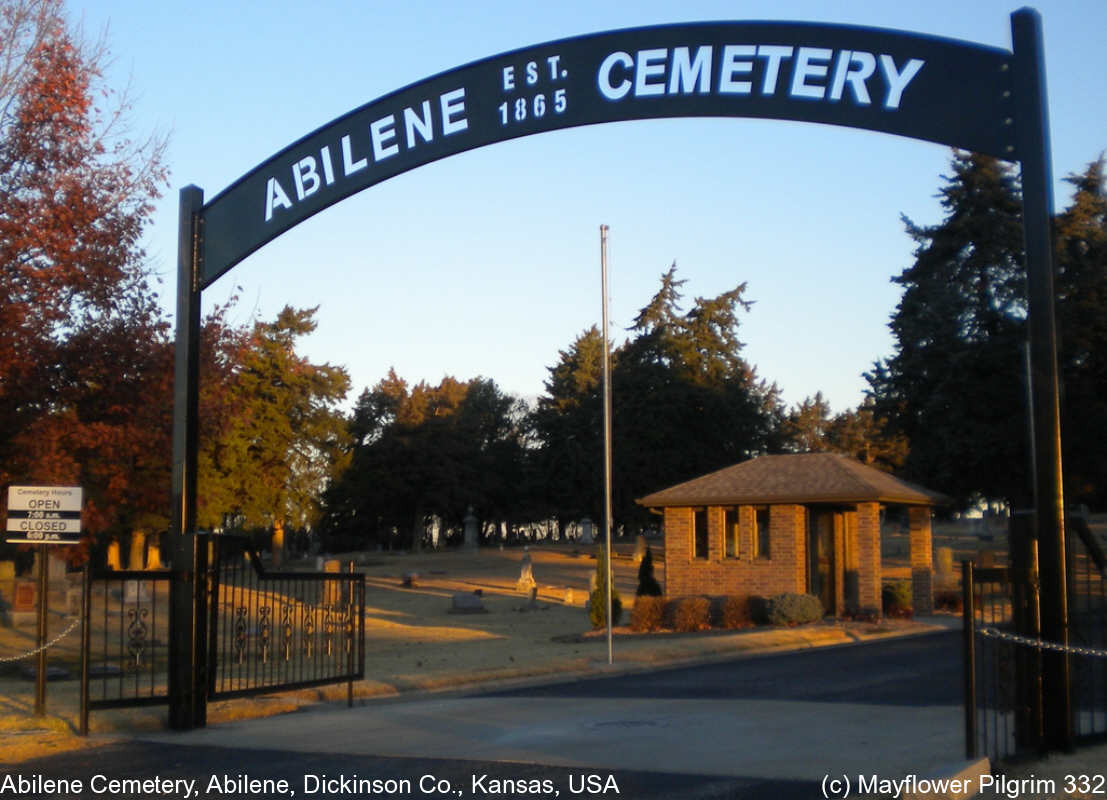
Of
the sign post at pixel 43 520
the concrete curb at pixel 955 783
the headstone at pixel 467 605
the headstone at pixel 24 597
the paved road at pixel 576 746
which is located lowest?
the headstone at pixel 467 605

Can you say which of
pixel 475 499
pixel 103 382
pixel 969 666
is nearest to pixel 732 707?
pixel 969 666

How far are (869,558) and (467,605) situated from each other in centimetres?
1254

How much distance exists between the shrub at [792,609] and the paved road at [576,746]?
14084 millimetres

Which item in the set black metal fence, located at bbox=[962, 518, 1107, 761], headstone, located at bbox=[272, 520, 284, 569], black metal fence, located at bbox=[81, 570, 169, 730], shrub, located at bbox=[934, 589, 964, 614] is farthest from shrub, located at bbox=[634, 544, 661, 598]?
headstone, located at bbox=[272, 520, 284, 569]

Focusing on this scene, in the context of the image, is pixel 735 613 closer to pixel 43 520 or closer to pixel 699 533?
pixel 699 533

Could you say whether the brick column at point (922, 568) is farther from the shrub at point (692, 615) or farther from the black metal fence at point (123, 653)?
the black metal fence at point (123, 653)

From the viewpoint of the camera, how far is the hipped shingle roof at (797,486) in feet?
99.1

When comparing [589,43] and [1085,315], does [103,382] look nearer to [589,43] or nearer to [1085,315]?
[589,43]

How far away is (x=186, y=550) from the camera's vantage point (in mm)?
10703

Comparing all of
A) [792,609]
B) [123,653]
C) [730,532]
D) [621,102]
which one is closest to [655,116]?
[621,102]

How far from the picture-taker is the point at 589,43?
32.8 feet

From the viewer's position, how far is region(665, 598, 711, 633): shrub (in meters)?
29.2

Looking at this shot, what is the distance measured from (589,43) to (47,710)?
330 inches

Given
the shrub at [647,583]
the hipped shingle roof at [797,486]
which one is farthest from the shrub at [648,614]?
the shrub at [647,583]
